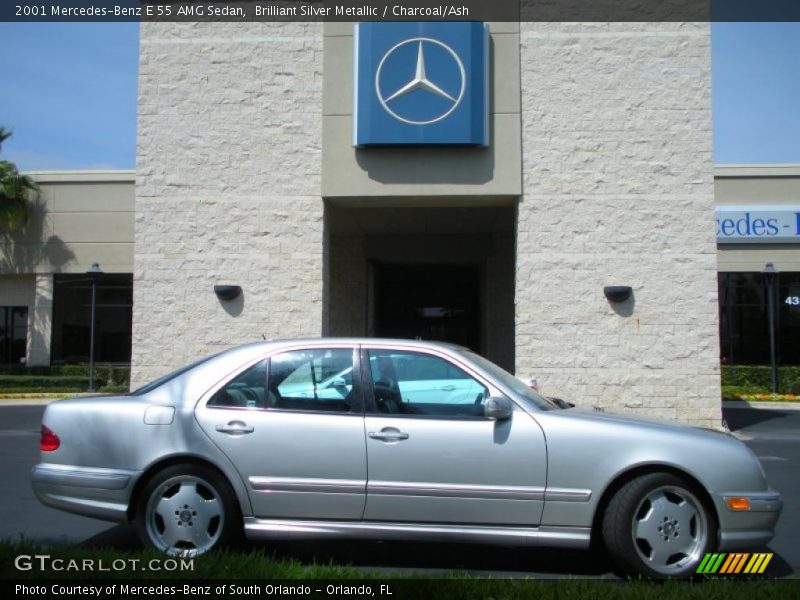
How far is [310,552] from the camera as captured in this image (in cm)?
583

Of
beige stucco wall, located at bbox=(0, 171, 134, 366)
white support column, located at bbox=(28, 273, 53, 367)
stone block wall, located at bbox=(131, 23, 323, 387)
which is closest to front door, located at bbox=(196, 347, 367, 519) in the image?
stone block wall, located at bbox=(131, 23, 323, 387)

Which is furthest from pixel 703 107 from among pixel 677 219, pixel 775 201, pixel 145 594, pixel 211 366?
pixel 775 201

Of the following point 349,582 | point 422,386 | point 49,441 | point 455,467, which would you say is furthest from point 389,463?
point 49,441

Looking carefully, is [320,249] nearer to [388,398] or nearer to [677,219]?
[677,219]

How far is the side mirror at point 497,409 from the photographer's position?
5.07m

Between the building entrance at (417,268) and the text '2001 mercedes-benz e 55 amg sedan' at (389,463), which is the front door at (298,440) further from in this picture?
the building entrance at (417,268)

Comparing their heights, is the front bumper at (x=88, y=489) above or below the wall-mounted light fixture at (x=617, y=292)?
below

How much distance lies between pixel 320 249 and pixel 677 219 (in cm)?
562

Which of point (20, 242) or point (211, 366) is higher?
point (20, 242)

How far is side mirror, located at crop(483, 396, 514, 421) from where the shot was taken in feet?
16.6

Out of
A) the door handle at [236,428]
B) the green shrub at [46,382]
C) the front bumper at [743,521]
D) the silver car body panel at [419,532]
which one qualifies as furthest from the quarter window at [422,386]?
the green shrub at [46,382]

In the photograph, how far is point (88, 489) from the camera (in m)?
5.30

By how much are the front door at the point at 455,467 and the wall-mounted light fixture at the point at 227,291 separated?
7727 mm

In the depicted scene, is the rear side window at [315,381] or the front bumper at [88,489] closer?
the front bumper at [88,489]
